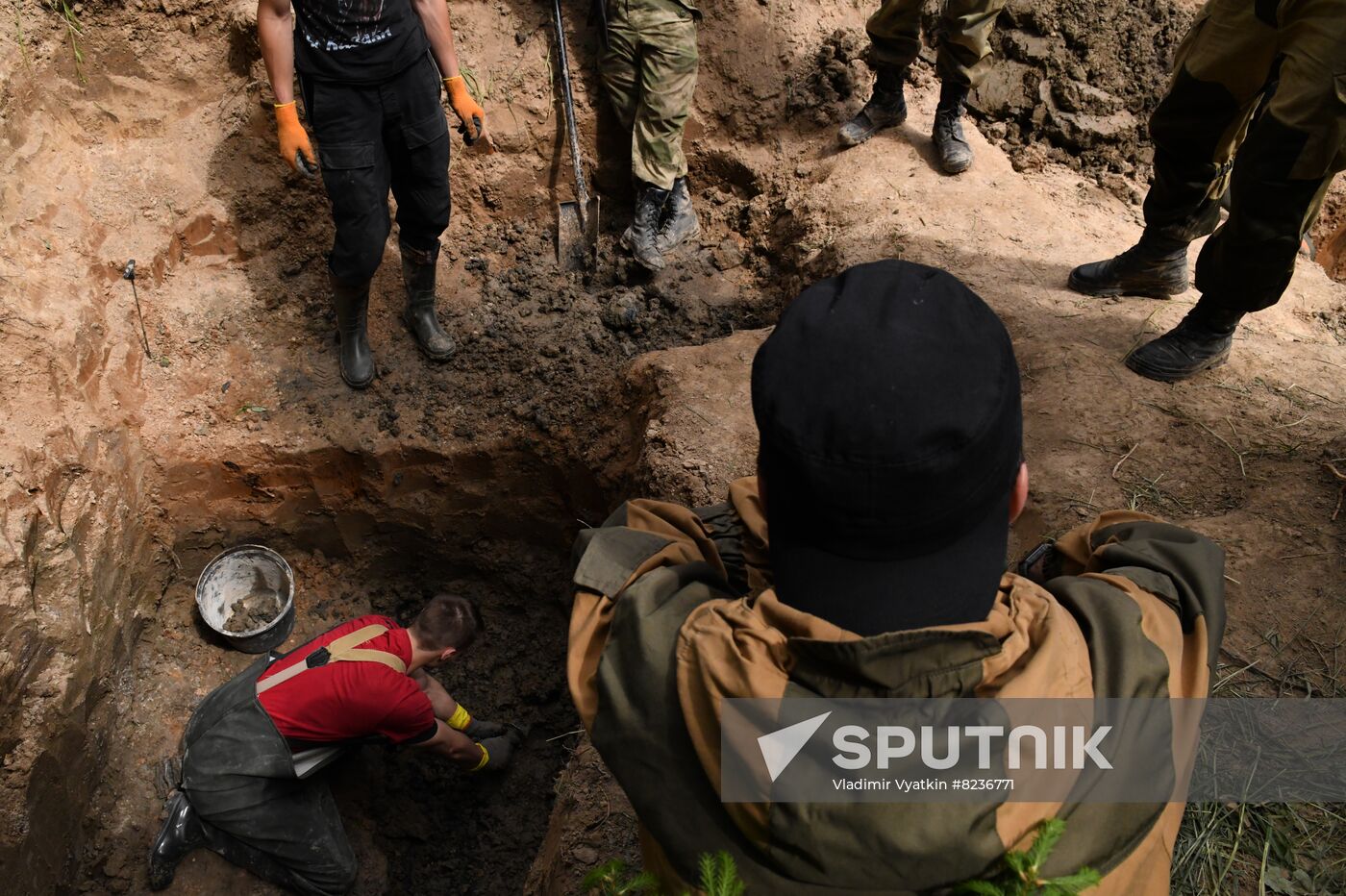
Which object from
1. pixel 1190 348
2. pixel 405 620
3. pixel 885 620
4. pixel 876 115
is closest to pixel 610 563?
pixel 885 620

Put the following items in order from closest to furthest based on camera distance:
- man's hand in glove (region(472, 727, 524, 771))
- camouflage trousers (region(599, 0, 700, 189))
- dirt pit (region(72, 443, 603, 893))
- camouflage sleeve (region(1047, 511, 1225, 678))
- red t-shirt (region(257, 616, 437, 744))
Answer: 1. camouflage sleeve (region(1047, 511, 1225, 678))
2. red t-shirt (region(257, 616, 437, 744))
3. dirt pit (region(72, 443, 603, 893))
4. man's hand in glove (region(472, 727, 524, 771))
5. camouflage trousers (region(599, 0, 700, 189))

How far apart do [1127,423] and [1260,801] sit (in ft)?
4.30

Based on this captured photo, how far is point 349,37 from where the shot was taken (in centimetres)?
313

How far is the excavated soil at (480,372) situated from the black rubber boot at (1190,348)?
7 cm

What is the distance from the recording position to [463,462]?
4020 millimetres

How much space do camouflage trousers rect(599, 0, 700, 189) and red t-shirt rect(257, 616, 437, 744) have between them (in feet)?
8.30

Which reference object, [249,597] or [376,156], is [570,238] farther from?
[249,597]

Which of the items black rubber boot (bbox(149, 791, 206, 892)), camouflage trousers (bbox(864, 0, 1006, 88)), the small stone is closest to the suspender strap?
black rubber boot (bbox(149, 791, 206, 892))

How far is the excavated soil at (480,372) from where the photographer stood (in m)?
2.96

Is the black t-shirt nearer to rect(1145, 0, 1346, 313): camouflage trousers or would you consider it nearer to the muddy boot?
the muddy boot

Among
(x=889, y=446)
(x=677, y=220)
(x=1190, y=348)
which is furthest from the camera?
(x=677, y=220)

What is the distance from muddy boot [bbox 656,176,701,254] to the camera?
178 inches

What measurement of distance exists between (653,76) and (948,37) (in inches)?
51.9

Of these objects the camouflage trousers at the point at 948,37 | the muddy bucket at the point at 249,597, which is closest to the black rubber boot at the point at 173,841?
the muddy bucket at the point at 249,597
